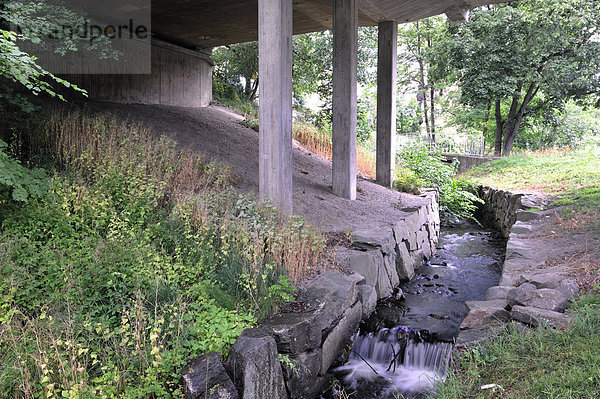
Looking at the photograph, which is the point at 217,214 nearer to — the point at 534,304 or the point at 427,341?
the point at 427,341

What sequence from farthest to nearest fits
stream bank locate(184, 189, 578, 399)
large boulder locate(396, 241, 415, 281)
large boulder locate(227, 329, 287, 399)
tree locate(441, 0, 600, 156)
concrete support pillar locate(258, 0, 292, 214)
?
tree locate(441, 0, 600, 156) → large boulder locate(396, 241, 415, 281) → concrete support pillar locate(258, 0, 292, 214) → stream bank locate(184, 189, 578, 399) → large boulder locate(227, 329, 287, 399)

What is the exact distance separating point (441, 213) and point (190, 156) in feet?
22.6

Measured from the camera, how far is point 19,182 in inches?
153

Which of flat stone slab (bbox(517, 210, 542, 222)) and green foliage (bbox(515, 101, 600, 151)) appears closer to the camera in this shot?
flat stone slab (bbox(517, 210, 542, 222))

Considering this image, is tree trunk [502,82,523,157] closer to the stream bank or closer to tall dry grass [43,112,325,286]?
the stream bank

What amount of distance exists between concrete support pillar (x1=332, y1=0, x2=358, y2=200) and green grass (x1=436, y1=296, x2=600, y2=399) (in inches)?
188

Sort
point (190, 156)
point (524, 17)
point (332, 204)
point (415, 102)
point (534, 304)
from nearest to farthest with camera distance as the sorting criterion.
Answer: point (534, 304), point (190, 156), point (332, 204), point (524, 17), point (415, 102)

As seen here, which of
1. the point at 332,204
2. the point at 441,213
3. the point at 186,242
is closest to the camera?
the point at 186,242

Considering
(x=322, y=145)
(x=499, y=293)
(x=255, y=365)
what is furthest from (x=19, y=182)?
(x=322, y=145)

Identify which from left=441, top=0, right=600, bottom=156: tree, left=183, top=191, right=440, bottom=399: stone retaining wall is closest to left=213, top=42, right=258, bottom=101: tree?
left=441, top=0, right=600, bottom=156: tree

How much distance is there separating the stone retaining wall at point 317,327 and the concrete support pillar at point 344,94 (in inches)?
59.2

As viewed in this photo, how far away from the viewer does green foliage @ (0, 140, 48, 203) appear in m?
3.72

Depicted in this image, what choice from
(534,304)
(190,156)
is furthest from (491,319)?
(190,156)

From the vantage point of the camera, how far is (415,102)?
25.5m
